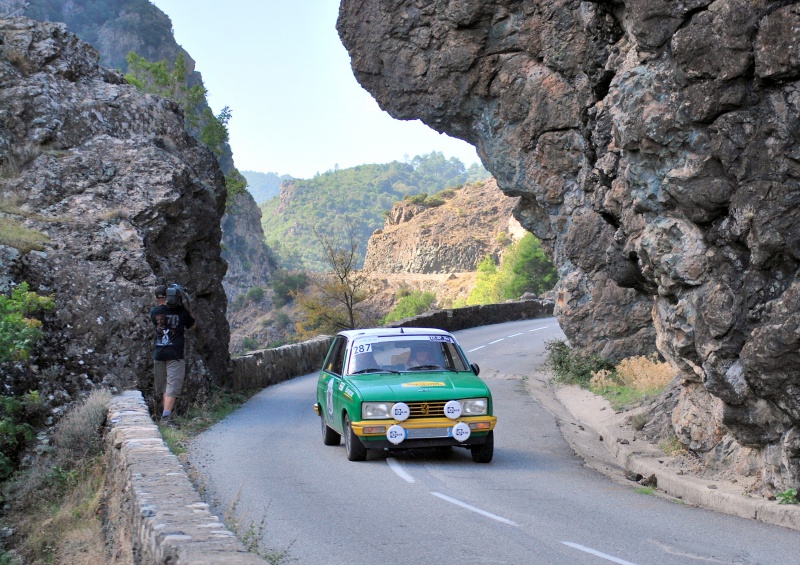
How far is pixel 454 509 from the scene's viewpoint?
9555 mm

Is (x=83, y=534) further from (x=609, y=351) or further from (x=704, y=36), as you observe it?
(x=609, y=351)

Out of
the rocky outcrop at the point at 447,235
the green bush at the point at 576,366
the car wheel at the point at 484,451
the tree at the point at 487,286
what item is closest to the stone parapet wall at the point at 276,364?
the green bush at the point at 576,366

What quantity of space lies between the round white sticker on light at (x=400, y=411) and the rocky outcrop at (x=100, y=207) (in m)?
5.31

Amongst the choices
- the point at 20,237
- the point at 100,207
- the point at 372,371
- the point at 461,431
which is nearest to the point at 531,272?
the point at 100,207

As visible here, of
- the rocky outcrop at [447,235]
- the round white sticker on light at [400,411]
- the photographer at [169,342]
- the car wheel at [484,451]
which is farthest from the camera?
the rocky outcrop at [447,235]

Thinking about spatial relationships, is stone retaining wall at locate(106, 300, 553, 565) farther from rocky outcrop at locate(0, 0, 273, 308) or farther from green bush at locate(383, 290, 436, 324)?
rocky outcrop at locate(0, 0, 273, 308)

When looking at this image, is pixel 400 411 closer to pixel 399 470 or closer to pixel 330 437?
pixel 399 470

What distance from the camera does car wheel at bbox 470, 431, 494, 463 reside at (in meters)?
12.5

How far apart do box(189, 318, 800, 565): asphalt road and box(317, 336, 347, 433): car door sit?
0.50 meters

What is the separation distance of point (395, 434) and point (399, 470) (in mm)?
489

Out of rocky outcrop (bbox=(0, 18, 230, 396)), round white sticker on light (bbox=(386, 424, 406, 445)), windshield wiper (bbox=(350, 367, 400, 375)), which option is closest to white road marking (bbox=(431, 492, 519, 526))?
round white sticker on light (bbox=(386, 424, 406, 445))

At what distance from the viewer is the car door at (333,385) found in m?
13.1

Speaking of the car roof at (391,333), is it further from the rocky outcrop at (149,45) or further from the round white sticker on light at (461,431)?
the rocky outcrop at (149,45)

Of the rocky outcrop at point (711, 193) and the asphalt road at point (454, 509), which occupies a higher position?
the rocky outcrop at point (711, 193)
